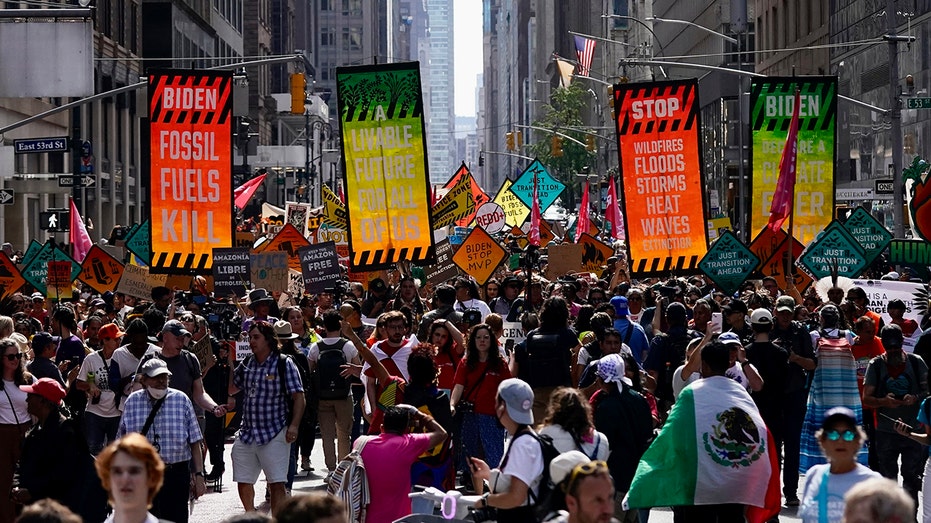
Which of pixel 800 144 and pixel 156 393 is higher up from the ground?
pixel 800 144

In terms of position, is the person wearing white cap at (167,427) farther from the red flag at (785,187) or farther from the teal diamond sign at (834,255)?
the red flag at (785,187)

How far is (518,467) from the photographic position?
7.85 meters

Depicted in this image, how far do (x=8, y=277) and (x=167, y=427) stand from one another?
44.1 feet

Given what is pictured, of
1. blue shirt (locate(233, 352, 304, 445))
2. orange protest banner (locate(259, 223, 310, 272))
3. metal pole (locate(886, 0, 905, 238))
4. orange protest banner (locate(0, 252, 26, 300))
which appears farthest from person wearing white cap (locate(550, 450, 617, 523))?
metal pole (locate(886, 0, 905, 238))

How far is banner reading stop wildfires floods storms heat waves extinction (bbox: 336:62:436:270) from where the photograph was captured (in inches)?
758

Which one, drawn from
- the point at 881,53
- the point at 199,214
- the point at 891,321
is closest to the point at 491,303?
the point at 199,214

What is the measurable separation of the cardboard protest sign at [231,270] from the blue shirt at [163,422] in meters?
9.16

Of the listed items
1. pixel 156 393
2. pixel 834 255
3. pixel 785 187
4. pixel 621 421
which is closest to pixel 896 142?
pixel 785 187

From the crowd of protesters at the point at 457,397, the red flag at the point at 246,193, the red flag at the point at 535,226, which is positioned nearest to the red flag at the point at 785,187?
the crowd of protesters at the point at 457,397

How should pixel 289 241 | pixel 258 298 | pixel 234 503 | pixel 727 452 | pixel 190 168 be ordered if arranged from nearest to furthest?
1. pixel 727 452
2. pixel 234 503
3. pixel 258 298
4. pixel 190 168
5. pixel 289 241

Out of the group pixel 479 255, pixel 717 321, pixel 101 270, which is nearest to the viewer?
pixel 717 321

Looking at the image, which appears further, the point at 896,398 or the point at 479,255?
the point at 479,255

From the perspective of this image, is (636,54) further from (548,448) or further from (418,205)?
(548,448)

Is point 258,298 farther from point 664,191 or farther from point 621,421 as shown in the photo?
point 664,191
